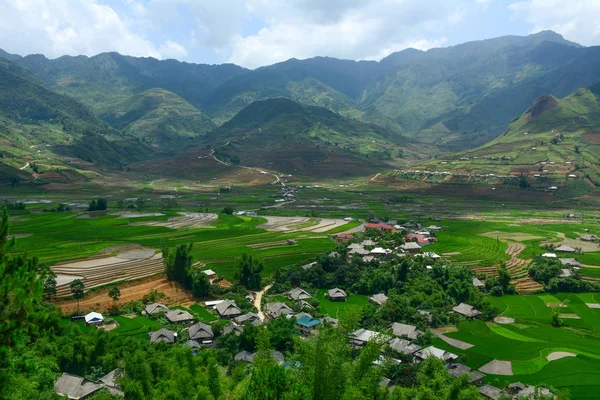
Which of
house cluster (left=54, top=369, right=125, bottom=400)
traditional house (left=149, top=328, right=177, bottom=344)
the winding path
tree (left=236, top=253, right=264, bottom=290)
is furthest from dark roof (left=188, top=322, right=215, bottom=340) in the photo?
tree (left=236, top=253, right=264, bottom=290)

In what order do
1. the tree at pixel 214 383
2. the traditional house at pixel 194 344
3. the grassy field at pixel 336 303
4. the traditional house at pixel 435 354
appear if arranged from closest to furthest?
1. the tree at pixel 214 383
2. the traditional house at pixel 435 354
3. the traditional house at pixel 194 344
4. the grassy field at pixel 336 303

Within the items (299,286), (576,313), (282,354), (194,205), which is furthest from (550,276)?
(194,205)

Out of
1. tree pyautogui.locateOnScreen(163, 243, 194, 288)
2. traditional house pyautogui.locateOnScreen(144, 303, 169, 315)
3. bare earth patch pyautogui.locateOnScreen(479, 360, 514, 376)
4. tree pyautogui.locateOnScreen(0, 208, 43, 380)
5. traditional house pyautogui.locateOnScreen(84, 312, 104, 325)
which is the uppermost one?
tree pyautogui.locateOnScreen(0, 208, 43, 380)

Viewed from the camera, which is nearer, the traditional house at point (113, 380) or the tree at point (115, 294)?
the traditional house at point (113, 380)

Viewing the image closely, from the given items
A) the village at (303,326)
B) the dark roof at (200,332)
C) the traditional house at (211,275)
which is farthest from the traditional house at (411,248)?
the dark roof at (200,332)

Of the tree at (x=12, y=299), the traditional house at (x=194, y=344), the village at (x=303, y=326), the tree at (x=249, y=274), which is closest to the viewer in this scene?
the tree at (x=12, y=299)

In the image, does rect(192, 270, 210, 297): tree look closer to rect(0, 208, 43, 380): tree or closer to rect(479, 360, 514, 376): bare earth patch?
rect(479, 360, 514, 376): bare earth patch

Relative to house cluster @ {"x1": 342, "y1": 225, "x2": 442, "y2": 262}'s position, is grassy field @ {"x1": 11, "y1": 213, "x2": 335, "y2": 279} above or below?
above

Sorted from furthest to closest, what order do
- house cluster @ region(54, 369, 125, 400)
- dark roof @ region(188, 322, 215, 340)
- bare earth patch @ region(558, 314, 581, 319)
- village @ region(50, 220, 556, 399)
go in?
bare earth patch @ region(558, 314, 581, 319) → dark roof @ region(188, 322, 215, 340) → village @ region(50, 220, 556, 399) → house cluster @ region(54, 369, 125, 400)

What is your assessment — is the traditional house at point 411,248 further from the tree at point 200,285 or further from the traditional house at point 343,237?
the tree at point 200,285
